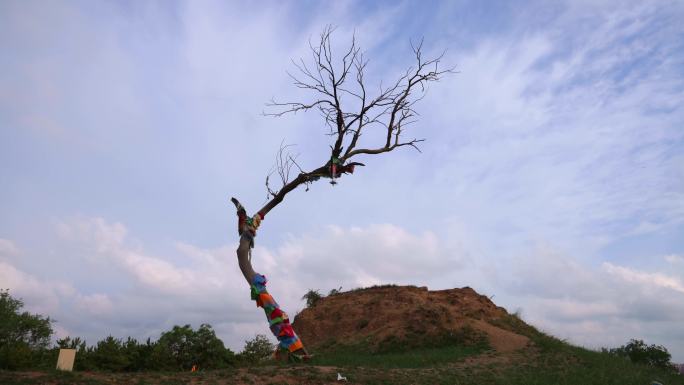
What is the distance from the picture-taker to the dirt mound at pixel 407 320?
71.2ft

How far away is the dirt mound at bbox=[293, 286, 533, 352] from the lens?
2169 centimetres

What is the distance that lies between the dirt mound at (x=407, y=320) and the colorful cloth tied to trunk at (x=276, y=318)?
20.5 feet

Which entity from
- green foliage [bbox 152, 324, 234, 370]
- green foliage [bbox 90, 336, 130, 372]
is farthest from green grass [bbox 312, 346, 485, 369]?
green foliage [bbox 90, 336, 130, 372]

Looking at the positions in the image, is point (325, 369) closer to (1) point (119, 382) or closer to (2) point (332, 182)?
(1) point (119, 382)

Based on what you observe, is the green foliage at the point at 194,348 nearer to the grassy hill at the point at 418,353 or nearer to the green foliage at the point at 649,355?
the grassy hill at the point at 418,353

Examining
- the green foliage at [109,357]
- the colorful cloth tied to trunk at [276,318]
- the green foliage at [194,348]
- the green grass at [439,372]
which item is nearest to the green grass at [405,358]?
the green grass at [439,372]

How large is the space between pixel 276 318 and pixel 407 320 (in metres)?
9.03

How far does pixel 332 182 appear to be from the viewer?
727 inches

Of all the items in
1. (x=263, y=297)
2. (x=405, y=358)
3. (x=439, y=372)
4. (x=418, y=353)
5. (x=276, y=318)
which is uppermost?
(x=263, y=297)

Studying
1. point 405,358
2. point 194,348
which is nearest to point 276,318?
point 194,348

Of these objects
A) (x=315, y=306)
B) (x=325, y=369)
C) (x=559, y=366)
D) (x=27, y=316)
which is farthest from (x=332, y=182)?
(x=27, y=316)

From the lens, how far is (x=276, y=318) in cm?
1666

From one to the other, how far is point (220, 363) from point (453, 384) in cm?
843

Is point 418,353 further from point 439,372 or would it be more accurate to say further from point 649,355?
point 649,355
